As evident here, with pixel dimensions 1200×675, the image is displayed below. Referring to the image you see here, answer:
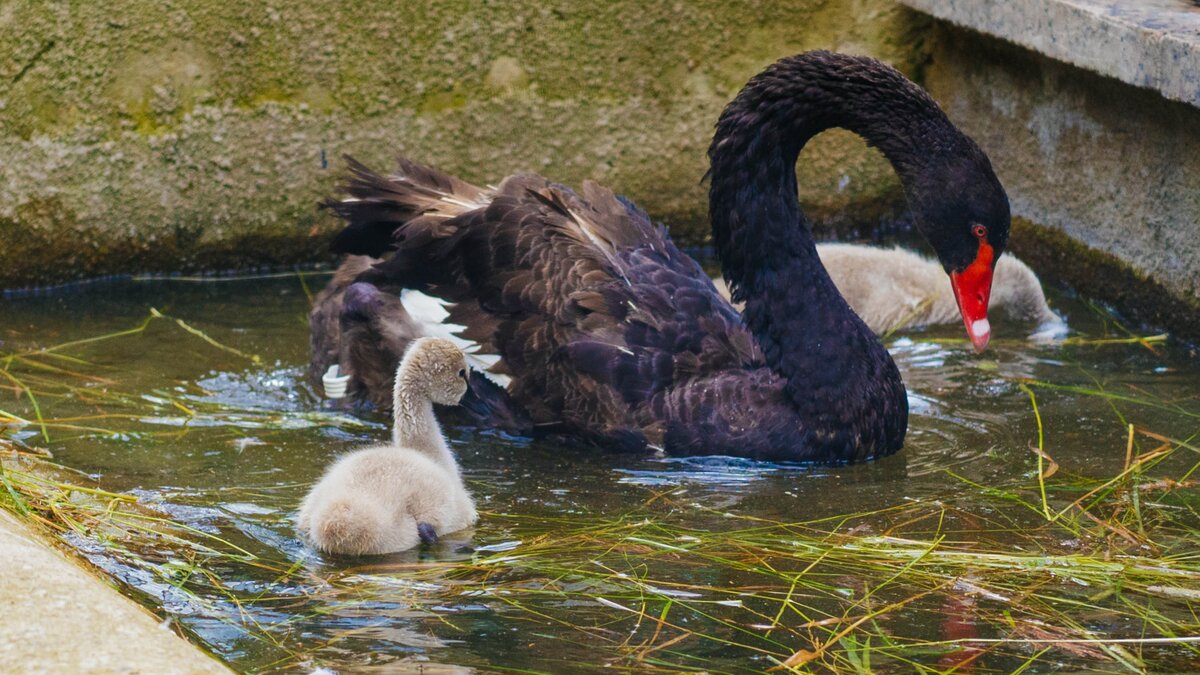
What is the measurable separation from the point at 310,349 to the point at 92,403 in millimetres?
786

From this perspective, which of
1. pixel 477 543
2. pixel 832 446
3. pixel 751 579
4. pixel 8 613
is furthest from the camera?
pixel 832 446

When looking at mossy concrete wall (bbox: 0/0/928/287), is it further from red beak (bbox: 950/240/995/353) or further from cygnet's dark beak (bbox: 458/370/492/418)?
red beak (bbox: 950/240/995/353)

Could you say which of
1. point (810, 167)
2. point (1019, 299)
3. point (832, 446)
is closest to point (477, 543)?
point (832, 446)

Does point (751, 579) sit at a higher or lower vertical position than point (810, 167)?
lower

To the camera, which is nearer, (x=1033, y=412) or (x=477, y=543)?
(x=477, y=543)

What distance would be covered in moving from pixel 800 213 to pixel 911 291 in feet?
4.39

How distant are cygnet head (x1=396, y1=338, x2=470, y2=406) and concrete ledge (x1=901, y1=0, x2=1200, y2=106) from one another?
7.86 ft

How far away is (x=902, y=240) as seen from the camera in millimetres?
6820

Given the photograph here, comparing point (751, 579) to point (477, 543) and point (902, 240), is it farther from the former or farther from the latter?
point (902, 240)

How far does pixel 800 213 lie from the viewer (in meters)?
4.48

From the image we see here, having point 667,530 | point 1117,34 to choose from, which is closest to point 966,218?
point 667,530

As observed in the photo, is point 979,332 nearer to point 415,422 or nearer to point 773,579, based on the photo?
point 773,579

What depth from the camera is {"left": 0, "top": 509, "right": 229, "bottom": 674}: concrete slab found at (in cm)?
230

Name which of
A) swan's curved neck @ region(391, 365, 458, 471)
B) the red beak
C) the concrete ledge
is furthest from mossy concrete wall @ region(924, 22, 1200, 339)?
swan's curved neck @ region(391, 365, 458, 471)
